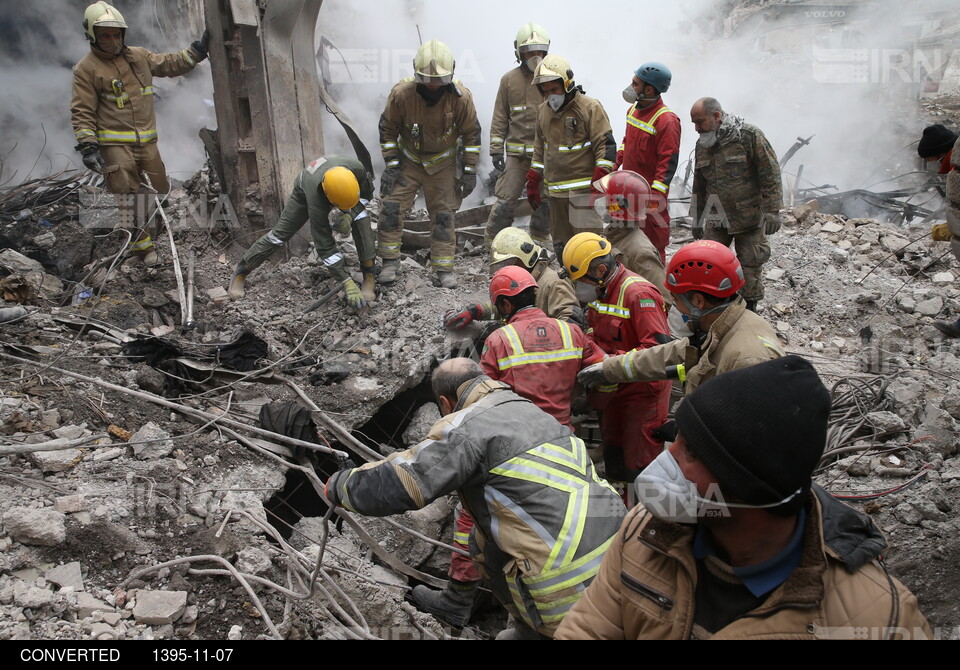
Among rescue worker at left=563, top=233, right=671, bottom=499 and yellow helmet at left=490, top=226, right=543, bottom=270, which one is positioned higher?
yellow helmet at left=490, top=226, right=543, bottom=270

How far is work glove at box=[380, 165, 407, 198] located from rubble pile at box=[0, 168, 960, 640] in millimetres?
782

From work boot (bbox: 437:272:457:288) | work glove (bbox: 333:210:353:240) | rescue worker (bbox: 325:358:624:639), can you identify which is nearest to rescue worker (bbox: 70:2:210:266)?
work glove (bbox: 333:210:353:240)

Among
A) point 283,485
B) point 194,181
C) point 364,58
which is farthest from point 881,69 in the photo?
point 283,485

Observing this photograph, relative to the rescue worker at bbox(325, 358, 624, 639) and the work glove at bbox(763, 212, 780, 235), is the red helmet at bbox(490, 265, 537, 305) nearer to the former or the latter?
the rescue worker at bbox(325, 358, 624, 639)

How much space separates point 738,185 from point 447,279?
2.80 metres

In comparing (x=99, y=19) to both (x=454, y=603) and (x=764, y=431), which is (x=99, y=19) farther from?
(x=764, y=431)

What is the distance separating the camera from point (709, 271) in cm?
294

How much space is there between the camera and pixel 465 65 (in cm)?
1185

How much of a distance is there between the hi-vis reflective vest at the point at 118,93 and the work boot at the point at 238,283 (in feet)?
5.50

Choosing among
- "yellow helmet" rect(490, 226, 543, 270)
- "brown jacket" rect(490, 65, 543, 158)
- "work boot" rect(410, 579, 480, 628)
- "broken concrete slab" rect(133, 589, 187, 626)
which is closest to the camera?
"broken concrete slab" rect(133, 589, 187, 626)

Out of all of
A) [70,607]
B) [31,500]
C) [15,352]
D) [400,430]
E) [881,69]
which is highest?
[881,69]

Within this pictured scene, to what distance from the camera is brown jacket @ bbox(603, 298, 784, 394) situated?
2.71 meters

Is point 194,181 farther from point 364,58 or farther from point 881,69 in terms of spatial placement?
point 881,69
